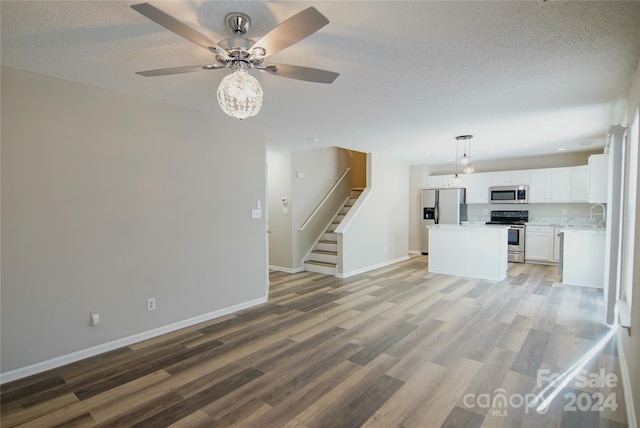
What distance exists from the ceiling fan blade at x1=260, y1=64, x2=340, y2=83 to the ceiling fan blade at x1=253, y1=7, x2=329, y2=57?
0.13 m

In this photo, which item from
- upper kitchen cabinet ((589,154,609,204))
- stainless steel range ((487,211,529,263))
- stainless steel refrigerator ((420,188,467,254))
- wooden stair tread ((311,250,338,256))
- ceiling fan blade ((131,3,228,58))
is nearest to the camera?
ceiling fan blade ((131,3,228,58))

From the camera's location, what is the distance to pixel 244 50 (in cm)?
179

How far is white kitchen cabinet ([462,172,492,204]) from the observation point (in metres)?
7.55

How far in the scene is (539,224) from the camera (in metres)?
6.75

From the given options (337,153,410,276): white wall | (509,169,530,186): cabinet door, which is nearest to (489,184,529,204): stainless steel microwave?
(509,169,530,186): cabinet door

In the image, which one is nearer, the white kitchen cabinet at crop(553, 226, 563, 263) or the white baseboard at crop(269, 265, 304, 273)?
the white baseboard at crop(269, 265, 304, 273)

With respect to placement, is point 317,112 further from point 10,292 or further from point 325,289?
point 10,292

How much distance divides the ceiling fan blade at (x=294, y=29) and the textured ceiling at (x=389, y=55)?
9.5 inches

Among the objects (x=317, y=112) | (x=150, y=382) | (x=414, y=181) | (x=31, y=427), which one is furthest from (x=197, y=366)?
(x=414, y=181)

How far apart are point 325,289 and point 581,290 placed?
398cm

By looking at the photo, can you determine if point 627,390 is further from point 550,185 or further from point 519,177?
point 519,177

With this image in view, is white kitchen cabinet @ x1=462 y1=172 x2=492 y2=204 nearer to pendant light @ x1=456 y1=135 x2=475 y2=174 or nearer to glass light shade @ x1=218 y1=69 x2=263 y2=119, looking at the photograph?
pendant light @ x1=456 y1=135 x2=475 y2=174

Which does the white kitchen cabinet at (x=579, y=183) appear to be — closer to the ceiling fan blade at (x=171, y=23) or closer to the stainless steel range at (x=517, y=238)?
the stainless steel range at (x=517, y=238)

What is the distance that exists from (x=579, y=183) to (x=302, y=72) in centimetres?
703
